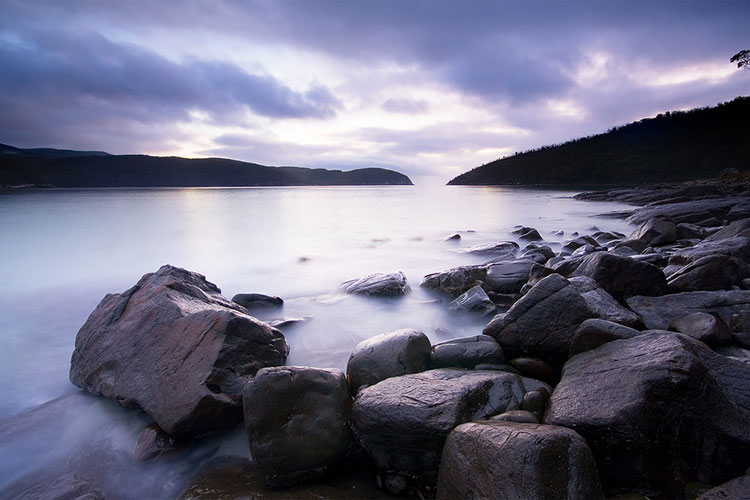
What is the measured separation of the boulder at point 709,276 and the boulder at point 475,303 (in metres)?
2.41

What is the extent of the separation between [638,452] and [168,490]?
10.9 feet

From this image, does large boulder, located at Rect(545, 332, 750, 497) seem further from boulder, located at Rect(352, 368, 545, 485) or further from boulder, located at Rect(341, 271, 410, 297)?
boulder, located at Rect(341, 271, 410, 297)

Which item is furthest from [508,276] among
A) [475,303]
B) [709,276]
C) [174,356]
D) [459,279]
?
[174,356]

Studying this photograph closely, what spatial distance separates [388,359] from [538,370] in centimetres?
142

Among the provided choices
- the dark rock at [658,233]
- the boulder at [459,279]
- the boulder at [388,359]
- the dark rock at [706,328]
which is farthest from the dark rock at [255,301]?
the dark rock at [658,233]

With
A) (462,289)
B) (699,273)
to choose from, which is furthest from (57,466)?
(699,273)

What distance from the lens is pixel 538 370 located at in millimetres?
3674

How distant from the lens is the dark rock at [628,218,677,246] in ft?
32.6

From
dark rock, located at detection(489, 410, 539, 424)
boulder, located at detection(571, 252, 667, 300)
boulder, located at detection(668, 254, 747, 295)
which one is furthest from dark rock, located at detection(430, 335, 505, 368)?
boulder, located at detection(668, 254, 747, 295)

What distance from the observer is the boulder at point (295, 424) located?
282cm

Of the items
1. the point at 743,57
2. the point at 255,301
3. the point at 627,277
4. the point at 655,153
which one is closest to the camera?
the point at 627,277

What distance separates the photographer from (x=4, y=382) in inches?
185

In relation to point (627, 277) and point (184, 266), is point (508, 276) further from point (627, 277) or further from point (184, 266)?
point (184, 266)

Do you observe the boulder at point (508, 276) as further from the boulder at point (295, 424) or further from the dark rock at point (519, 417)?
the boulder at point (295, 424)
